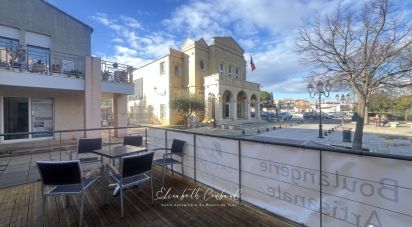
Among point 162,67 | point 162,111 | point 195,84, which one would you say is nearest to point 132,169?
point 162,111

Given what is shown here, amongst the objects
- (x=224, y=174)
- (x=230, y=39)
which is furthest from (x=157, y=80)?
(x=224, y=174)

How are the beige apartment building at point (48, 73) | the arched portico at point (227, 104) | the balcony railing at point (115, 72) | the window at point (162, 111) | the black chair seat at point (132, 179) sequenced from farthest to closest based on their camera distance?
the arched portico at point (227, 104), the window at point (162, 111), the balcony railing at point (115, 72), the beige apartment building at point (48, 73), the black chair seat at point (132, 179)

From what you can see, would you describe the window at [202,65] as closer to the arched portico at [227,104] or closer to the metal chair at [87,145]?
the arched portico at [227,104]

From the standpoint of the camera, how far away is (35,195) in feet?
13.5

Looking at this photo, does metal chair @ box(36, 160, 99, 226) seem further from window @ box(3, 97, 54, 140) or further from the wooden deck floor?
window @ box(3, 97, 54, 140)

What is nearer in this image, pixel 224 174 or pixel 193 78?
pixel 224 174

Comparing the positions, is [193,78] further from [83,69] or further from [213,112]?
[83,69]

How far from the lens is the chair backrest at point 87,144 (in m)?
5.26

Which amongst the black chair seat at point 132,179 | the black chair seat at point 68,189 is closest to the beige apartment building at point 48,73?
the black chair seat at point 68,189

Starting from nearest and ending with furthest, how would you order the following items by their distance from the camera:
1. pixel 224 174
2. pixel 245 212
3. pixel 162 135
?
pixel 245 212, pixel 224 174, pixel 162 135

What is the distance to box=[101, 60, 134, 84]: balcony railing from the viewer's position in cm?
1203

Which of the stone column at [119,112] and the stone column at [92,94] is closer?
the stone column at [92,94]

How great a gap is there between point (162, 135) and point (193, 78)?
2067cm

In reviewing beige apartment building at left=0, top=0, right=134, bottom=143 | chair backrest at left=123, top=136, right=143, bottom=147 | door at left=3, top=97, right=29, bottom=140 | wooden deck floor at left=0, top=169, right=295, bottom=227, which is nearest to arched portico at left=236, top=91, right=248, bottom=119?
beige apartment building at left=0, top=0, right=134, bottom=143
